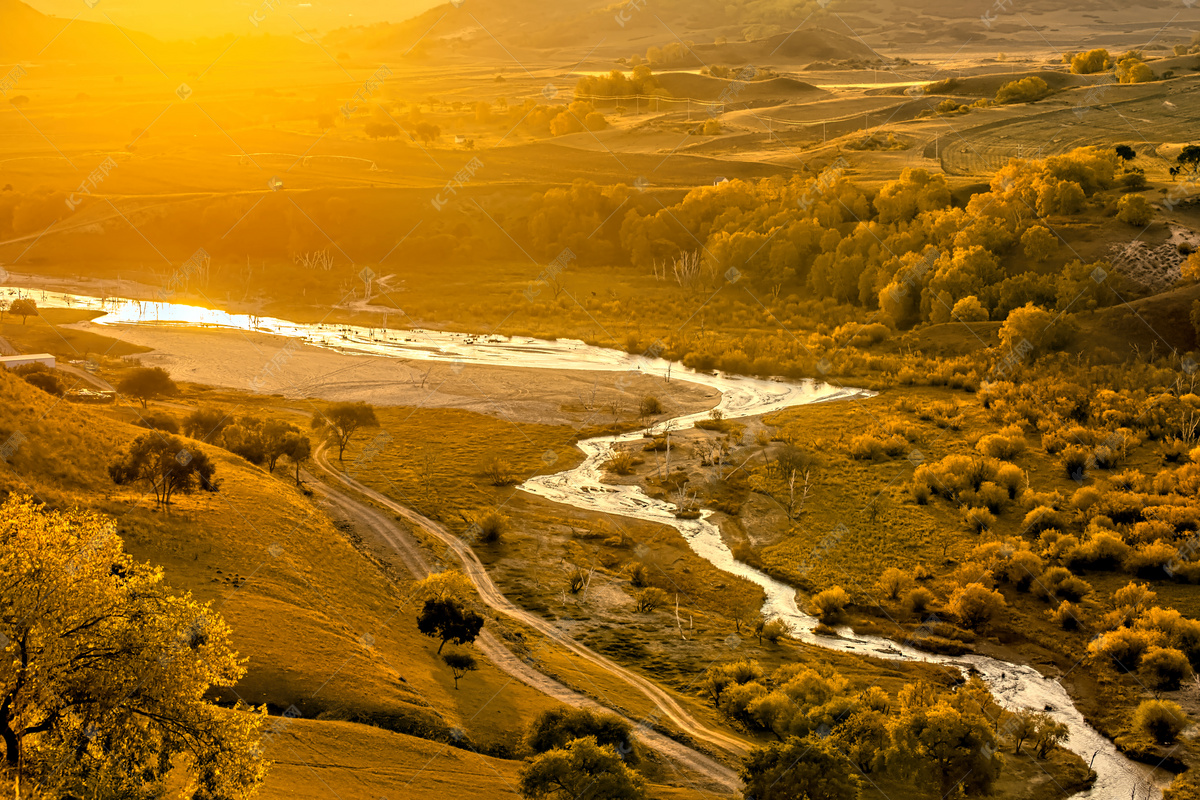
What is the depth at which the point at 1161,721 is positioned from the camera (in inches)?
1347

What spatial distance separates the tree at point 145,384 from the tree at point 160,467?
2645cm

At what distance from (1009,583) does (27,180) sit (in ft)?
485

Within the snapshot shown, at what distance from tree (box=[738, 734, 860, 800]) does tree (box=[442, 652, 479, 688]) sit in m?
11.8

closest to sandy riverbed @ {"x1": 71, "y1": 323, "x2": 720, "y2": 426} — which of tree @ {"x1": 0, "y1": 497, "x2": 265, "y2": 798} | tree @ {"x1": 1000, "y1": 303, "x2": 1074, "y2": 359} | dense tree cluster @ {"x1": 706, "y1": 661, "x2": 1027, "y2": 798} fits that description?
tree @ {"x1": 1000, "y1": 303, "x2": 1074, "y2": 359}

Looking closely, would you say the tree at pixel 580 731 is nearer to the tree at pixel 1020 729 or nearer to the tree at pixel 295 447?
the tree at pixel 1020 729

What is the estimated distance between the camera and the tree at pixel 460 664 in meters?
35.0

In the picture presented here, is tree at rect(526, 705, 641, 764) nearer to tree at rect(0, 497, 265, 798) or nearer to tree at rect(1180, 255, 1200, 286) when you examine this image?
tree at rect(0, 497, 265, 798)

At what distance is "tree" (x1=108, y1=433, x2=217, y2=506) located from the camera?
39625 millimetres

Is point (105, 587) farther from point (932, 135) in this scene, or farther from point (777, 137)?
point (777, 137)

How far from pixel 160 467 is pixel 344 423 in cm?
2191

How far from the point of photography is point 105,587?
58.3ft

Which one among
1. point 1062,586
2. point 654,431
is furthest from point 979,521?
point 654,431

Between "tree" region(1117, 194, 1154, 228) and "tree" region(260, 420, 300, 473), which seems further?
"tree" region(1117, 194, 1154, 228)

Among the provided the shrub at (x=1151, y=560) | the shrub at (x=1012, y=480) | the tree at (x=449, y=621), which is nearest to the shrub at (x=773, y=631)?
the tree at (x=449, y=621)
